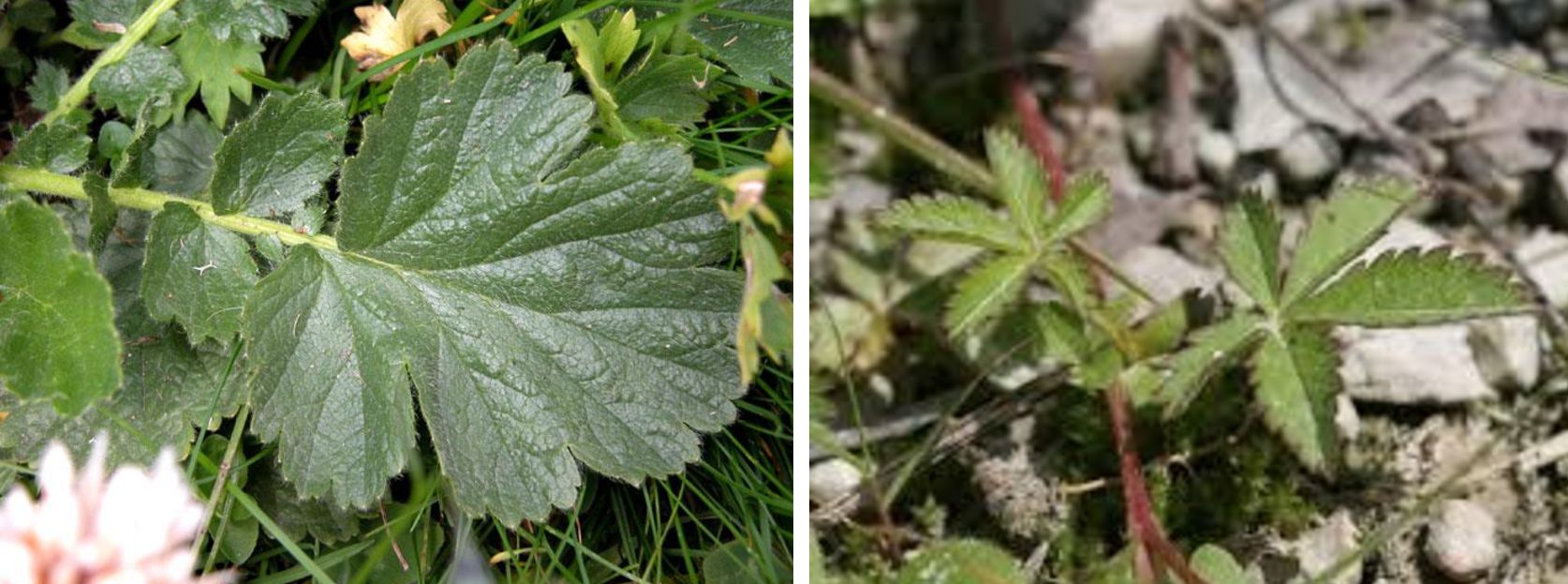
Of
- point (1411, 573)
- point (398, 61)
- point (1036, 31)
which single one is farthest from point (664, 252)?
point (1411, 573)

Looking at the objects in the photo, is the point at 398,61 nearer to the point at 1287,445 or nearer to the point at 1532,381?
the point at 1287,445

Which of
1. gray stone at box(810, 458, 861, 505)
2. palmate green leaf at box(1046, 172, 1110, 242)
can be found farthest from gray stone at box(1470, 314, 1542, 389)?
gray stone at box(810, 458, 861, 505)

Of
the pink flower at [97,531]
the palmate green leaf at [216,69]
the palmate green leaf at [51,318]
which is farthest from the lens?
the palmate green leaf at [216,69]

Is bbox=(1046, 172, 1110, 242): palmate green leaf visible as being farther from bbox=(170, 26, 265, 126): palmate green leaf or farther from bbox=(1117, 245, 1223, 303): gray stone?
bbox=(170, 26, 265, 126): palmate green leaf

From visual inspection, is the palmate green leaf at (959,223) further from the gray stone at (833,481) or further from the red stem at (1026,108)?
the gray stone at (833,481)

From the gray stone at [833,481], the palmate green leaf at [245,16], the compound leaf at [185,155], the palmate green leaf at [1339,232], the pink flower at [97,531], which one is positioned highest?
the palmate green leaf at [245,16]

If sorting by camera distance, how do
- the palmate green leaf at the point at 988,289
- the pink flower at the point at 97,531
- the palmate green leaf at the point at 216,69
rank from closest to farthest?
the pink flower at the point at 97,531 → the palmate green leaf at the point at 988,289 → the palmate green leaf at the point at 216,69

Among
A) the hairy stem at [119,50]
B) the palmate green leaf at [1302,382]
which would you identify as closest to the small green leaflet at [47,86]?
the hairy stem at [119,50]
